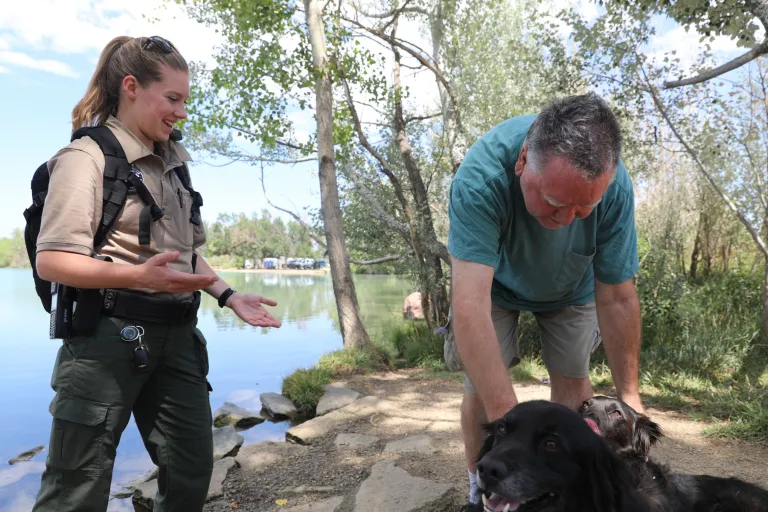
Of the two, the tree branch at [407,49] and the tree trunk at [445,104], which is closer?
the tree trunk at [445,104]

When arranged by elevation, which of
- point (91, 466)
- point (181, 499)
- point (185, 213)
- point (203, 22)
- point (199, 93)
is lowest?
point (181, 499)

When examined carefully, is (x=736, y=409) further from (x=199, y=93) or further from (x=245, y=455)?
(x=199, y=93)

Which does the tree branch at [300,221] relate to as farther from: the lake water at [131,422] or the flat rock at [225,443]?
the flat rock at [225,443]

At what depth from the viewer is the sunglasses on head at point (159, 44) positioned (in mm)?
2321

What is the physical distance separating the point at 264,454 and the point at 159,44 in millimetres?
4166

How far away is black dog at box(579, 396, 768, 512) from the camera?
2363mm

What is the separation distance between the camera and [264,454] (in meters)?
5.32

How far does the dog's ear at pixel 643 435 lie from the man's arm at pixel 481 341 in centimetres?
77

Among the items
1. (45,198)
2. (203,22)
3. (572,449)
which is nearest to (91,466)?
(45,198)

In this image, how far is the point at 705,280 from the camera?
9.55 meters

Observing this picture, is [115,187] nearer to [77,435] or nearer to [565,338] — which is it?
[77,435]

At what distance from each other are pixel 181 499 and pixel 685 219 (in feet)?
33.5

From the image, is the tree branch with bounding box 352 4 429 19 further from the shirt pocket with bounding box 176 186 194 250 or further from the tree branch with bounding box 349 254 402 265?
the shirt pocket with bounding box 176 186 194 250

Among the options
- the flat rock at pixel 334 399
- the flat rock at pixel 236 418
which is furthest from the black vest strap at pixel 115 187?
the flat rock at pixel 236 418
